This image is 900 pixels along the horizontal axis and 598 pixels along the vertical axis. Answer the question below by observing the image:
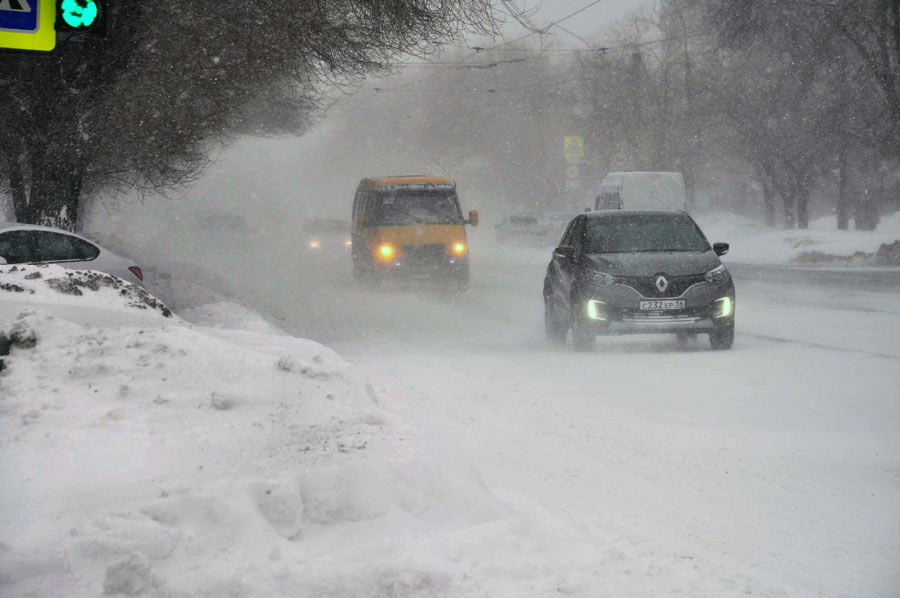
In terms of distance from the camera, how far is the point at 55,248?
1376 centimetres

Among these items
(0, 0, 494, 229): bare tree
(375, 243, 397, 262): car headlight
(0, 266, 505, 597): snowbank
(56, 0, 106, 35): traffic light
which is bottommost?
(0, 266, 505, 597): snowbank

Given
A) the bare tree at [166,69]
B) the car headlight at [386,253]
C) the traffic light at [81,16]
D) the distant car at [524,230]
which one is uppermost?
the bare tree at [166,69]

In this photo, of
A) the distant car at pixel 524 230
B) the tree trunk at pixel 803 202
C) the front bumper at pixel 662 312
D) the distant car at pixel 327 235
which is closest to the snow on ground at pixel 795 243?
the tree trunk at pixel 803 202

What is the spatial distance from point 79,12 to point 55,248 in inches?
302

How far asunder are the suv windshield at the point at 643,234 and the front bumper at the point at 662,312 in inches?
32.9

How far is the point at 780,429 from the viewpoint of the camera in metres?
7.35

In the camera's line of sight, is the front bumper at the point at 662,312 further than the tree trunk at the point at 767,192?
No

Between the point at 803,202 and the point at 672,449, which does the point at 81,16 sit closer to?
the point at 672,449

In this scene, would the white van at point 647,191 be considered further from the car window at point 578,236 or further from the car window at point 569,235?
the car window at point 578,236

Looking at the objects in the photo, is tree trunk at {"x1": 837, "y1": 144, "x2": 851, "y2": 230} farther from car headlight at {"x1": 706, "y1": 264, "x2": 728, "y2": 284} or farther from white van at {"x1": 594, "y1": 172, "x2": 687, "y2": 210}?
car headlight at {"x1": 706, "y1": 264, "x2": 728, "y2": 284}

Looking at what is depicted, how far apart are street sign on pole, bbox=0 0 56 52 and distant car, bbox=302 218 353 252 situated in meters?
28.1

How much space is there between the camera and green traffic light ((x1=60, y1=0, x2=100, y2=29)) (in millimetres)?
6648

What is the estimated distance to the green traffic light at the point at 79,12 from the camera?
21.8 ft

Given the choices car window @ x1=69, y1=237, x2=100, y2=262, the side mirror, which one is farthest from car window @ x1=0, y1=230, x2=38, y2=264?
the side mirror
